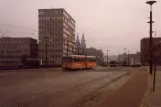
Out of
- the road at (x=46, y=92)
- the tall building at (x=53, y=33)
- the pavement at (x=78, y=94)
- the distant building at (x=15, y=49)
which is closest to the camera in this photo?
the pavement at (x=78, y=94)

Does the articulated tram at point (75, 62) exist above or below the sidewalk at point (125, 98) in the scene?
above

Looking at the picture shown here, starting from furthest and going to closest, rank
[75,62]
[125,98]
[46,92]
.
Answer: [75,62]
[46,92]
[125,98]

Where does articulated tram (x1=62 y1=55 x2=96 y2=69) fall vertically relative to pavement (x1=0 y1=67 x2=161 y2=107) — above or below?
above

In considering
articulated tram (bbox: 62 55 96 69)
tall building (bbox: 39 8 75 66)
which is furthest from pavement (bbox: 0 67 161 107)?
tall building (bbox: 39 8 75 66)

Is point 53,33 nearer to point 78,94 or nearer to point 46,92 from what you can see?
point 46,92

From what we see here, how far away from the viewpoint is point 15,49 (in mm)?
154375

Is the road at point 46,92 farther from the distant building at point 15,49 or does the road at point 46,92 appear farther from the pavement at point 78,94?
the distant building at point 15,49

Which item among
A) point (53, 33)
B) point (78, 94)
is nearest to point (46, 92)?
point (78, 94)

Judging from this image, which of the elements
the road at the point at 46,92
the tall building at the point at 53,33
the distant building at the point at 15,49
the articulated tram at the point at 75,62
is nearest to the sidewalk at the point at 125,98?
the road at the point at 46,92

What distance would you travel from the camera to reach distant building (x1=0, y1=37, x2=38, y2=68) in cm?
15062

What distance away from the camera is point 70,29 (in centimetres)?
17475

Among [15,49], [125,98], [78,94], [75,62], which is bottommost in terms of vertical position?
[78,94]

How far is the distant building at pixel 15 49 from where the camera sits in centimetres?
15062

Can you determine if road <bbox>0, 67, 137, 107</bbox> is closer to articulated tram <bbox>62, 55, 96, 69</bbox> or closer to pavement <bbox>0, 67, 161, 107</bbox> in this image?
pavement <bbox>0, 67, 161, 107</bbox>
